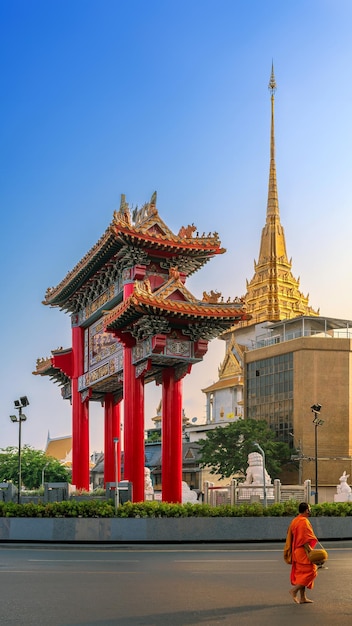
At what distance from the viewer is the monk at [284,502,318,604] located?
12219 mm

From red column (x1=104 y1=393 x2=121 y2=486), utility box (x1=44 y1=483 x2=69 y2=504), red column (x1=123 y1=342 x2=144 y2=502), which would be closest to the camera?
utility box (x1=44 y1=483 x2=69 y2=504)

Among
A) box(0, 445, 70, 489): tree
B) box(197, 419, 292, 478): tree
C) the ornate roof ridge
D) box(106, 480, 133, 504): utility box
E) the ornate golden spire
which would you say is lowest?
box(0, 445, 70, 489): tree

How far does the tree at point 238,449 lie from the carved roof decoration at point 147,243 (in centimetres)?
3687

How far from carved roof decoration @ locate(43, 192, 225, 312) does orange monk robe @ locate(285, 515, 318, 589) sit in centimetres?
1851

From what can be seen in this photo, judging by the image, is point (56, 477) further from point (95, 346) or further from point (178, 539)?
point (178, 539)

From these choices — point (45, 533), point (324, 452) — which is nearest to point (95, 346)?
point (45, 533)

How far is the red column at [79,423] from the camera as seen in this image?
38.5 m

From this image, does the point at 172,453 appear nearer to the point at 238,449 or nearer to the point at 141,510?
the point at 141,510

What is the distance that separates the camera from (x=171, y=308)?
28.9 metres

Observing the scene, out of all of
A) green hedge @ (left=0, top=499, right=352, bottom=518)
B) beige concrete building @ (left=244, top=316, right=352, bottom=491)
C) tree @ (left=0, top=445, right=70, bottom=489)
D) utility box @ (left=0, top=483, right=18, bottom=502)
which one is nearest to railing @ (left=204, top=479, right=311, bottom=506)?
green hedge @ (left=0, top=499, right=352, bottom=518)

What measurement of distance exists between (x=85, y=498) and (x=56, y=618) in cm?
1857

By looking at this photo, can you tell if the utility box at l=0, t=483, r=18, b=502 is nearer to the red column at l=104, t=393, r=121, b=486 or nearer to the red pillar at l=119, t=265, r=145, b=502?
the red pillar at l=119, t=265, r=145, b=502

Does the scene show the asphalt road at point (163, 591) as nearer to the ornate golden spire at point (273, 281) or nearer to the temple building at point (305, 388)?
the temple building at point (305, 388)

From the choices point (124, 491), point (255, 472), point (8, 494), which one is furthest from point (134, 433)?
point (255, 472)
